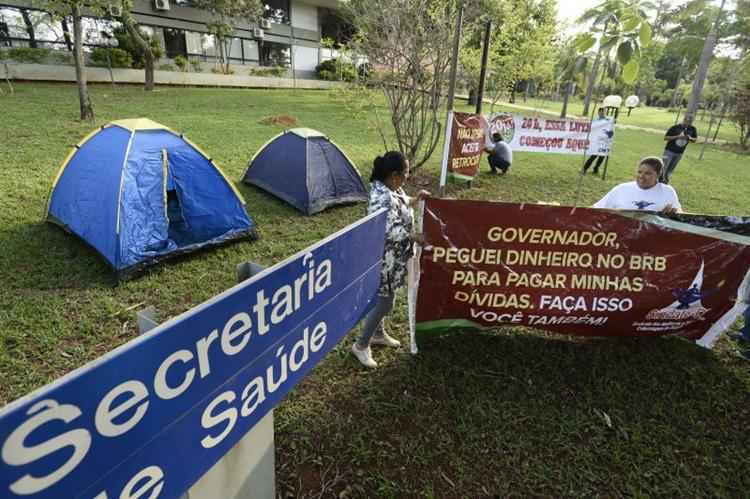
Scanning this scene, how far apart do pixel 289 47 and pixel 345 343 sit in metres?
29.7

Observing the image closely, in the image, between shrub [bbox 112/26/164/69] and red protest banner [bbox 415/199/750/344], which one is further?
shrub [bbox 112/26/164/69]

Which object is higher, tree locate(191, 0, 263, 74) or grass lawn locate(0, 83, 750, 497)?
tree locate(191, 0, 263, 74)

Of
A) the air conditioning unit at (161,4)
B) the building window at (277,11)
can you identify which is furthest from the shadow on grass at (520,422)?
the building window at (277,11)

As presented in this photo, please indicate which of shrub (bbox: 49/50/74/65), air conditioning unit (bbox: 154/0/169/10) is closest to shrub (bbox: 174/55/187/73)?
air conditioning unit (bbox: 154/0/169/10)

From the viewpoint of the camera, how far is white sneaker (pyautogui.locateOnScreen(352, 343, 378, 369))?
288cm

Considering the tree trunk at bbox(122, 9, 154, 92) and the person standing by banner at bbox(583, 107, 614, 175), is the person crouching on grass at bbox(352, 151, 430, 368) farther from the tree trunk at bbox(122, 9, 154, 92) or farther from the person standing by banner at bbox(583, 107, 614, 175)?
the tree trunk at bbox(122, 9, 154, 92)

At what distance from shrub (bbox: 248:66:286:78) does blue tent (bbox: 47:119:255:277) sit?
23191 mm

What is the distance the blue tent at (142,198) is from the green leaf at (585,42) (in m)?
3.57

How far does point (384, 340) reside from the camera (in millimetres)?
3127

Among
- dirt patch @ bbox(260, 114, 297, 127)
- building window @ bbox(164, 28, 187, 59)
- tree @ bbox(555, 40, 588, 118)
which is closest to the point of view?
tree @ bbox(555, 40, 588, 118)

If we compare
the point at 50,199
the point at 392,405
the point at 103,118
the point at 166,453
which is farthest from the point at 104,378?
the point at 103,118

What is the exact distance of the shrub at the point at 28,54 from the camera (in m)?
16.1

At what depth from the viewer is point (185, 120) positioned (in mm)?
11797

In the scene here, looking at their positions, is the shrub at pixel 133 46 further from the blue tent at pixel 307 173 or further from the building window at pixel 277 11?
the blue tent at pixel 307 173
